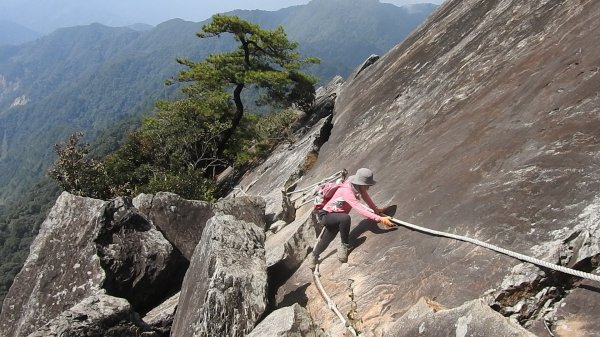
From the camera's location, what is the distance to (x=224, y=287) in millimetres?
8109

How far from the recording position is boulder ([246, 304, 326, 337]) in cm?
695

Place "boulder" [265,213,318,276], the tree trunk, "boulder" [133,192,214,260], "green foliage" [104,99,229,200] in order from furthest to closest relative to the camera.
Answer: the tree trunk → "green foliage" [104,99,229,200] → "boulder" [133,192,214,260] → "boulder" [265,213,318,276]

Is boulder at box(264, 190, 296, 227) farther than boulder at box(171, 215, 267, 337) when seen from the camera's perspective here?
Yes

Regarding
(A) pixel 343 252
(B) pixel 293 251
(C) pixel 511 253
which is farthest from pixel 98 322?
(C) pixel 511 253

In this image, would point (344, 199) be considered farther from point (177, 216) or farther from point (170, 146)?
point (170, 146)

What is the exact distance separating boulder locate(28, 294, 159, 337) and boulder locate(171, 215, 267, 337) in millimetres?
819

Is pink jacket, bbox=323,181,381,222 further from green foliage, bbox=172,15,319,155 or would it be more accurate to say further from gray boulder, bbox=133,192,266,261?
green foliage, bbox=172,15,319,155

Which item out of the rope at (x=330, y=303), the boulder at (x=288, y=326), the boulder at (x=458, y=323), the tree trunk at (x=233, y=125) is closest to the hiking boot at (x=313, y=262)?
the rope at (x=330, y=303)

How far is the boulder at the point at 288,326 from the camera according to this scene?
6949mm

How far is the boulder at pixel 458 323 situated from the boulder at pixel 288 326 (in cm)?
164

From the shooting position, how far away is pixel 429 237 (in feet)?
25.8

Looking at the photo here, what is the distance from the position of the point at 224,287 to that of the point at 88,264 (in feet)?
16.2

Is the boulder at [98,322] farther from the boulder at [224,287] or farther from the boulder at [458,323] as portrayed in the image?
the boulder at [458,323]

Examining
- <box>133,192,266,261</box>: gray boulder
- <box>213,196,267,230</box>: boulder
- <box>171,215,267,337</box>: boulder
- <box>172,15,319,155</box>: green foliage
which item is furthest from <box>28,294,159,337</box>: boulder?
<box>172,15,319,155</box>: green foliage
